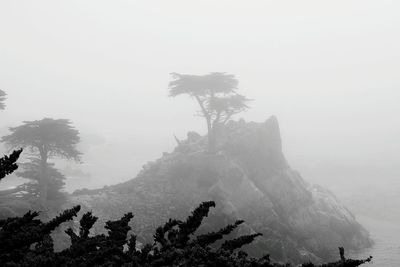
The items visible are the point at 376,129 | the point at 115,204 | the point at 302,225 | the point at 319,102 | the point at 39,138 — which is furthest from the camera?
the point at 319,102

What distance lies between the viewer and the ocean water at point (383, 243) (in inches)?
1410

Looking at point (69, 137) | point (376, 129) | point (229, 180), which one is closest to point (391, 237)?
point (229, 180)

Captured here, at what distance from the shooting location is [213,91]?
149ft

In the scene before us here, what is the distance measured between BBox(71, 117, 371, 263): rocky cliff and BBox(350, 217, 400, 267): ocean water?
1705mm

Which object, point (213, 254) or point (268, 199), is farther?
point (268, 199)

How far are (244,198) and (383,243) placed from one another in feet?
57.4

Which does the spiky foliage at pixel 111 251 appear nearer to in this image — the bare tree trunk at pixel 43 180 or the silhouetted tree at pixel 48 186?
the bare tree trunk at pixel 43 180

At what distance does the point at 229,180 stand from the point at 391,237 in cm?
2142

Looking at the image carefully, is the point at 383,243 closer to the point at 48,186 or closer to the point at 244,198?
the point at 244,198

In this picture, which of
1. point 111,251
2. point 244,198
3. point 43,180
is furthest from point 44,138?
point 111,251

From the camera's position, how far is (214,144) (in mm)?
45562

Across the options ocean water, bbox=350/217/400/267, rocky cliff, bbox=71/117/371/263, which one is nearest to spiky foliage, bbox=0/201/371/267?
rocky cliff, bbox=71/117/371/263

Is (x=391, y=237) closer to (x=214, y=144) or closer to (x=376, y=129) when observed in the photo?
(x=214, y=144)

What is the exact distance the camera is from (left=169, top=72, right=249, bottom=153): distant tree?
4472cm
